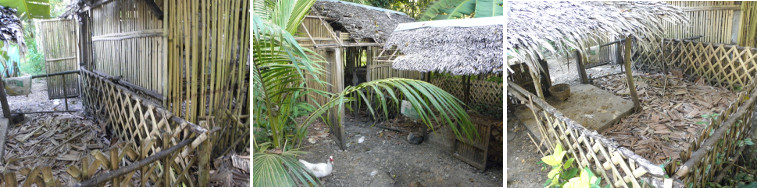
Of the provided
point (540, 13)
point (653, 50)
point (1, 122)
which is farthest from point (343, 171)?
point (653, 50)

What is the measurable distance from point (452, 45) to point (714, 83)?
3662 mm

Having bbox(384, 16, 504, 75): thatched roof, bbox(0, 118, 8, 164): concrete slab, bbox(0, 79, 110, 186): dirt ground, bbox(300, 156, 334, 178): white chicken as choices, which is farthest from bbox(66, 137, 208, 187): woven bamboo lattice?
bbox(0, 118, 8, 164): concrete slab

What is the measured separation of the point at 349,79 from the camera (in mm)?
3480

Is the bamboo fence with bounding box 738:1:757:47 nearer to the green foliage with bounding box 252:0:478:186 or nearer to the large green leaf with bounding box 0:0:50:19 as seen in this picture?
the green foliage with bounding box 252:0:478:186

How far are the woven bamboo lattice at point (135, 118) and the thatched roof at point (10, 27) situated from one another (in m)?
0.53

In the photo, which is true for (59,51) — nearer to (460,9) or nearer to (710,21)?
(460,9)

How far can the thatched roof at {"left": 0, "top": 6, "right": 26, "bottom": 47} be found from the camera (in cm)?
274

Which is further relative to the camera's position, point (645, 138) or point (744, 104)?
point (645, 138)

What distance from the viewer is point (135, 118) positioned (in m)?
1.99

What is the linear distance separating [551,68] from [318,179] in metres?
3.16

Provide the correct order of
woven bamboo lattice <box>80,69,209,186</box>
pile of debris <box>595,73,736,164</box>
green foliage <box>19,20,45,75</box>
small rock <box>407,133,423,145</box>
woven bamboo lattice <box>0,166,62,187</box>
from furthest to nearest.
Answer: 1. green foliage <box>19,20,45,75</box>
2. pile of debris <box>595,73,736,164</box>
3. small rock <box>407,133,423,145</box>
4. woven bamboo lattice <box>80,69,209,186</box>
5. woven bamboo lattice <box>0,166,62,187</box>

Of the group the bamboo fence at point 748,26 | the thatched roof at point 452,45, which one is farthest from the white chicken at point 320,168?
the bamboo fence at point 748,26

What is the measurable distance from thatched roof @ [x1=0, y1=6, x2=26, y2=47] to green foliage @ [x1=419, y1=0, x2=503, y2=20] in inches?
111

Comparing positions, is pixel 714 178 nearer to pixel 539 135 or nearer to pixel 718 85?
pixel 539 135
